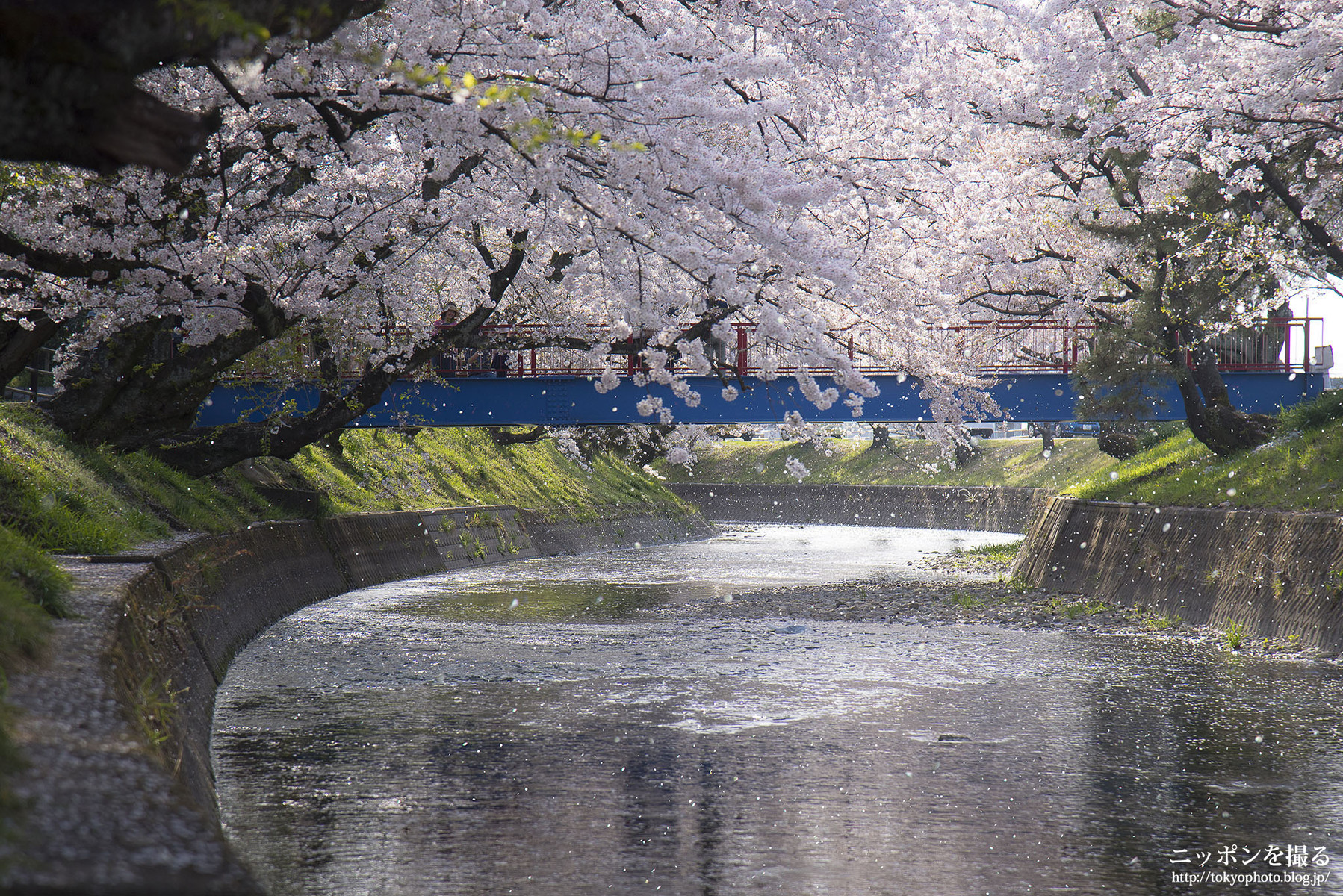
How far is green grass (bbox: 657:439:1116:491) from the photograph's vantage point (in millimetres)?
68000

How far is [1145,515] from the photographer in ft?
64.7

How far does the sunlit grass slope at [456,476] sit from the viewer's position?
96.9 feet

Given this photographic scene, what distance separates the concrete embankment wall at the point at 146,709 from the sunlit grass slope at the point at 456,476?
755 cm

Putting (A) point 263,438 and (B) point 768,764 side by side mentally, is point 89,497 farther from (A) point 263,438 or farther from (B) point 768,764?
(B) point 768,764

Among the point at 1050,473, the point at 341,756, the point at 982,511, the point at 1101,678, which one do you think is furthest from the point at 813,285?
the point at 1050,473

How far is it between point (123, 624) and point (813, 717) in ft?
18.9

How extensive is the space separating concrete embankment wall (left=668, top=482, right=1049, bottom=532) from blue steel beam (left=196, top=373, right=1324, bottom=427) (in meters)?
28.6

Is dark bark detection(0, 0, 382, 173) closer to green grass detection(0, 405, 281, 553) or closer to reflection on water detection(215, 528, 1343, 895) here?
reflection on water detection(215, 528, 1343, 895)

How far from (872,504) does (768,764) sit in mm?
66849

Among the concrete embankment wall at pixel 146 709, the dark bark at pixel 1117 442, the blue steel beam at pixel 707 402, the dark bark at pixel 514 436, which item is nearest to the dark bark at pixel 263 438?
the concrete embankment wall at pixel 146 709

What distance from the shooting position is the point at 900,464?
84.4 metres

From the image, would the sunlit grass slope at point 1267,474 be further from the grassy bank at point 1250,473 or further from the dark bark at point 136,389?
the dark bark at point 136,389

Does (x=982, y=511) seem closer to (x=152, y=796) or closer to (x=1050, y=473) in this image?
(x=1050, y=473)

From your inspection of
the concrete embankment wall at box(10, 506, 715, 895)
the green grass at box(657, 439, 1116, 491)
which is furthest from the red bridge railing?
the green grass at box(657, 439, 1116, 491)
